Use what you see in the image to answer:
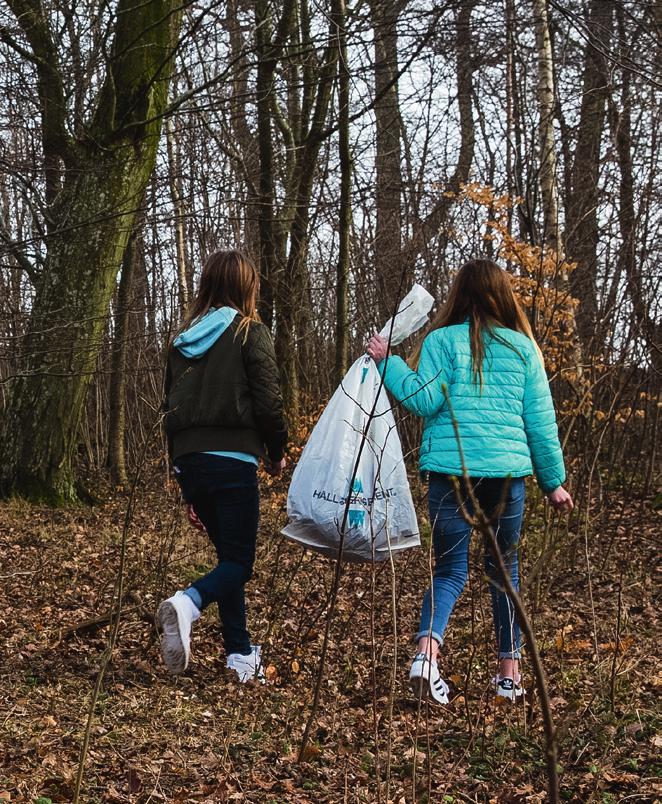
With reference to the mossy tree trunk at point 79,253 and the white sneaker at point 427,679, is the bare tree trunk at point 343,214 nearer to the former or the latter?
the mossy tree trunk at point 79,253

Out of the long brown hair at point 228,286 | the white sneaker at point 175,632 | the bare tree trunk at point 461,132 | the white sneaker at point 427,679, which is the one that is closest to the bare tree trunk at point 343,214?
the bare tree trunk at point 461,132

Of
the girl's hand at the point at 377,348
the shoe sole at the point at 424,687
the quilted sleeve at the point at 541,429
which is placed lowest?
the shoe sole at the point at 424,687

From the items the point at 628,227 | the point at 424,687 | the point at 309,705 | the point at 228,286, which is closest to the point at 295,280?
the point at 628,227

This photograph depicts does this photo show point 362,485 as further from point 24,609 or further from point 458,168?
point 458,168

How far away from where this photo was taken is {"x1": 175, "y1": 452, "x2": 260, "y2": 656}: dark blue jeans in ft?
11.7

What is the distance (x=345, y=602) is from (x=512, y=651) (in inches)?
76.8

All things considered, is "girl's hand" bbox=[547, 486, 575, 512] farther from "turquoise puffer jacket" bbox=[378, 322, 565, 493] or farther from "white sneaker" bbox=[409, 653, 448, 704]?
"white sneaker" bbox=[409, 653, 448, 704]

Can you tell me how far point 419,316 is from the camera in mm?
3701

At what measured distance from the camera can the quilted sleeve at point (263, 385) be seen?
3621 mm

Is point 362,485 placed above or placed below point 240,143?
below

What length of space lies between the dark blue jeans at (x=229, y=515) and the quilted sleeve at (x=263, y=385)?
0.18 metres

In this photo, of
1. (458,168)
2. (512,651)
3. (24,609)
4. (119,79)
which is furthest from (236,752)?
(458,168)

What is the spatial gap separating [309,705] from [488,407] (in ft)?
4.46

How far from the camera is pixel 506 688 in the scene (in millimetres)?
3328
